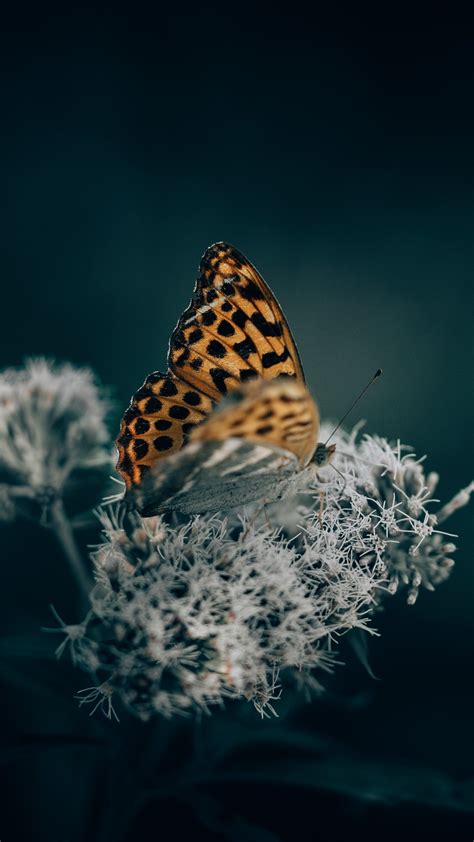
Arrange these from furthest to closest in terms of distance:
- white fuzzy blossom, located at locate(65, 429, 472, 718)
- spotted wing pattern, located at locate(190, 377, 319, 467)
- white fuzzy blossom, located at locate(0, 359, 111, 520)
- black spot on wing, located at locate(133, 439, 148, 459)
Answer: white fuzzy blossom, located at locate(0, 359, 111, 520)
black spot on wing, located at locate(133, 439, 148, 459)
white fuzzy blossom, located at locate(65, 429, 472, 718)
spotted wing pattern, located at locate(190, 377, 319, 467)

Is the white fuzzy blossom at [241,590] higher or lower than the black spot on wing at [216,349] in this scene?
lower

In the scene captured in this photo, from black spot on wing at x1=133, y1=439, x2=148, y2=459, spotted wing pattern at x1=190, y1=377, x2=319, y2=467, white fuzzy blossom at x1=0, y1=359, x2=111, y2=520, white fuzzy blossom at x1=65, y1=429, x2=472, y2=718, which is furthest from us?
white fuzzy blossom at x1=0, y1=359, x2=111, y2=520

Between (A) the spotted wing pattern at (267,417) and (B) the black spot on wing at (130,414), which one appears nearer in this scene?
(A) the spotted wing pattern at (267,417)

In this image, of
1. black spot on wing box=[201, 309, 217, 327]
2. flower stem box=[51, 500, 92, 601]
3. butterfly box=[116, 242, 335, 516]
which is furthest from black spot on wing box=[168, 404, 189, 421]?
flower stem box=[51, 500, 92, 601]

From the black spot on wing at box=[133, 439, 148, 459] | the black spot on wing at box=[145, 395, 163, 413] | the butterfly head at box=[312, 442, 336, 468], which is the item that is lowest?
the black spot on wing at box=[133, 439, 148, 459]

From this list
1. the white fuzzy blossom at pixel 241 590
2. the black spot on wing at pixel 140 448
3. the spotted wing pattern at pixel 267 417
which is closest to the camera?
the spotted wing pattern at pixel 267 417

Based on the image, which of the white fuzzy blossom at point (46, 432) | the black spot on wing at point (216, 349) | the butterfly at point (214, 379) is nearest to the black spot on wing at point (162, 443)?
the butterfly at point (214, 379)

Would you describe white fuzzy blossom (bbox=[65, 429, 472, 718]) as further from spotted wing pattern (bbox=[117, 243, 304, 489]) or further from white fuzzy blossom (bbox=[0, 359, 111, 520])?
white fuzzy blossom (bbox=[0, 359, 111, 520])

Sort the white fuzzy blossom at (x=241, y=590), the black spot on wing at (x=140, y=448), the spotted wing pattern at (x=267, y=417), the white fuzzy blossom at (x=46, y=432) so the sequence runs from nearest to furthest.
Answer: the spotted wing pattern at (x=267, y=417)
the white fuzzy blossom at (x=241, y=590)
the black spot on wing at (x=140, y=448)
the white fuzzy blossom at (x=46, y=432)

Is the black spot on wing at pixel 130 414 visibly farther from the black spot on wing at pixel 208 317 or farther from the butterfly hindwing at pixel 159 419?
the black spot on wing at pixel 208 317
